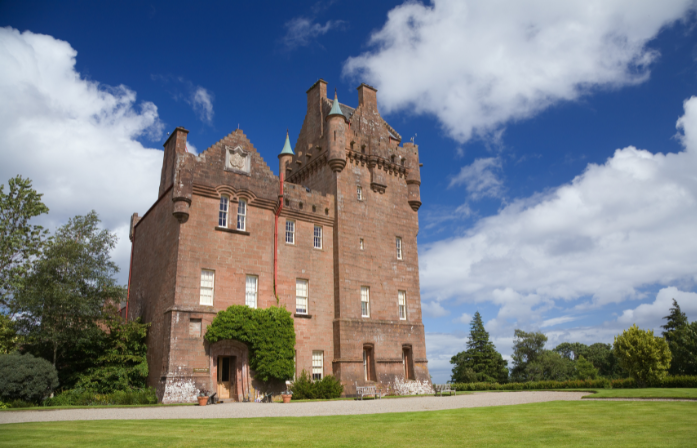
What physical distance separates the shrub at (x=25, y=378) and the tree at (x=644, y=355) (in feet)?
110

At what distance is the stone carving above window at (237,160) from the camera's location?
2754 centimetres

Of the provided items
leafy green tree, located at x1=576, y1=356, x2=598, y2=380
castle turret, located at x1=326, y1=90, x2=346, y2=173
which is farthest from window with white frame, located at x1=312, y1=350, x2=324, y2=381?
leafy green tree, located at x1=576, y1=356, x2=598, y2=380

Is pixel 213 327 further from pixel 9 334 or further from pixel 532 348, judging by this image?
pixel 532 348

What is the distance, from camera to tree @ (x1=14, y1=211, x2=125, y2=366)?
24297 mm

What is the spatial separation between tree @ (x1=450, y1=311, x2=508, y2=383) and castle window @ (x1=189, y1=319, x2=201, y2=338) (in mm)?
35816

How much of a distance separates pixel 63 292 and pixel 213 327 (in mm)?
7793

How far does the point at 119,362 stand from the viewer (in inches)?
1004

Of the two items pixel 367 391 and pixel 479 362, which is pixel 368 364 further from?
pixel 479 362

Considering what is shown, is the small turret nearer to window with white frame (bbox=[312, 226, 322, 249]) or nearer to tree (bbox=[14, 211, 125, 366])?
window with white frame (bbox=[312, 226, 322, 249])

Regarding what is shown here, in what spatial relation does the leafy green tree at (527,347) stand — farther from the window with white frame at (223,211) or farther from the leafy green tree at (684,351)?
the window with white frame at (223,211)

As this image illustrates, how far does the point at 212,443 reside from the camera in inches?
368

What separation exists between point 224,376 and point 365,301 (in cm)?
994

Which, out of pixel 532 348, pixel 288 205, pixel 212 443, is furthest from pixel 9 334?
A: pixel 532 348

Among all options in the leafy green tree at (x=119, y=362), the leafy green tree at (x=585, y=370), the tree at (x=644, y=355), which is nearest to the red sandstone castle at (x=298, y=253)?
the leafy green tree at (x=119, y=362)
